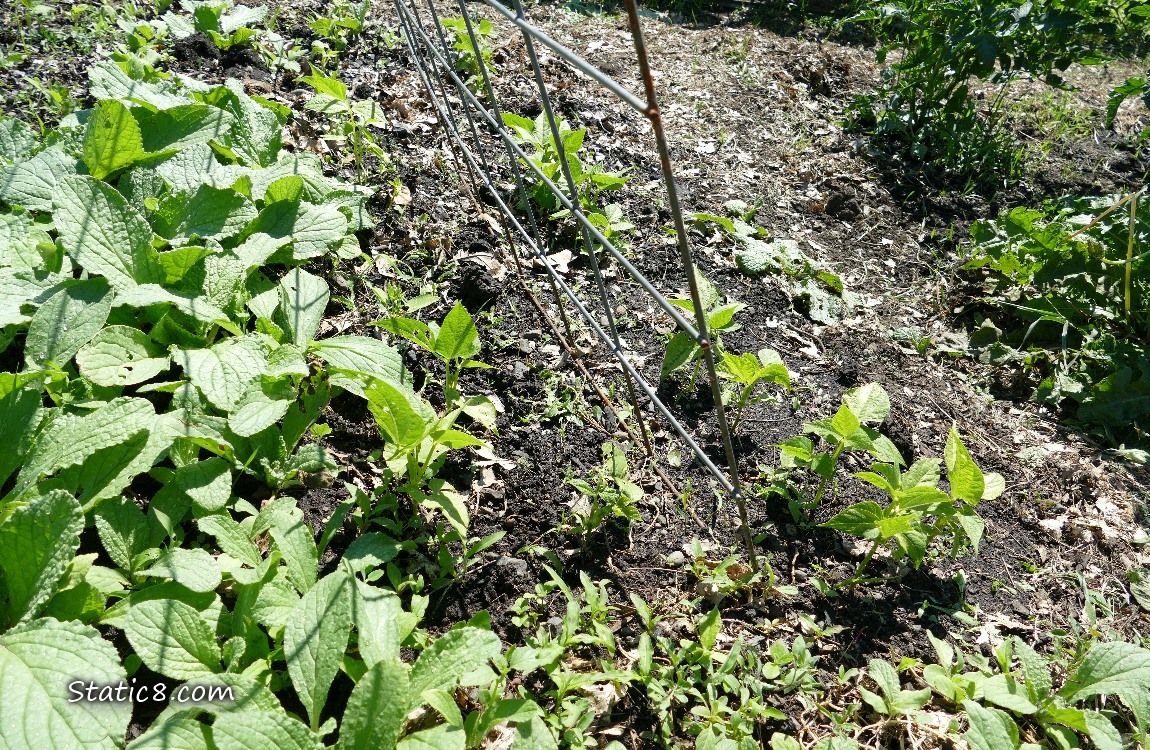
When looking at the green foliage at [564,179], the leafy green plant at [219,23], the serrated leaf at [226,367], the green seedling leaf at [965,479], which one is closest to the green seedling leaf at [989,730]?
the green seedling leaf at [965,479]

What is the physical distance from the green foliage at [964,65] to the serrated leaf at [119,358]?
3.95 metres

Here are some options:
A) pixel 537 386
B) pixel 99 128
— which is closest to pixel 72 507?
pixel 537 386

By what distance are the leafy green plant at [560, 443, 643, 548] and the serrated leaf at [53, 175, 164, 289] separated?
1.47 metres

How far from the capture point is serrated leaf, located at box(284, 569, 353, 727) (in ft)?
5.01

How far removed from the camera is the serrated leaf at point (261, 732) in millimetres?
1353

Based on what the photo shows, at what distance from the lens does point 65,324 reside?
2.00 m

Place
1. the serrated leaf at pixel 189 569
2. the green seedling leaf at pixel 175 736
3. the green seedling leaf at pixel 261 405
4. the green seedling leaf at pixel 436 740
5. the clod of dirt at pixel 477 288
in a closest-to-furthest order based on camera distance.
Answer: the green seedling leaf at pixel 175 736
the green seedling leaf at pixel 436 740
the serrated leaf at pixel 189 569
the green seedling leaf at pixel 261 405
the clod of dirt at pixel 477 288

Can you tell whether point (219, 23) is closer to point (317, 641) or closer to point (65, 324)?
point (65, 324)

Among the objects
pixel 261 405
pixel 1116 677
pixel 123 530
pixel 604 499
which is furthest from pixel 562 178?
pixel 1116 677

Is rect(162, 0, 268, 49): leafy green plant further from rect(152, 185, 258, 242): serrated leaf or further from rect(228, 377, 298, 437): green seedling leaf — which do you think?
rect(228, 377, 298, 437): green seedling leaf

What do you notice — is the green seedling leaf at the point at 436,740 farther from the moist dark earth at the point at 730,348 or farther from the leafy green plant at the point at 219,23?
the leafy green plant at the point at 219,23

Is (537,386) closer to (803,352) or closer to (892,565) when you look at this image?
(803,352)

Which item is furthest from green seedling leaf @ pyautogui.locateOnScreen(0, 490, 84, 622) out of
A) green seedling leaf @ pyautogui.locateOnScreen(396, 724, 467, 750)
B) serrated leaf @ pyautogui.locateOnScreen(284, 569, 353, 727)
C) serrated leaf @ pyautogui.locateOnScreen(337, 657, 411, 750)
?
green seedling leaf @ pyautogui.locateOnScreen(396, 724, 467, 750)

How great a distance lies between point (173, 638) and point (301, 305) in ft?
3.58
